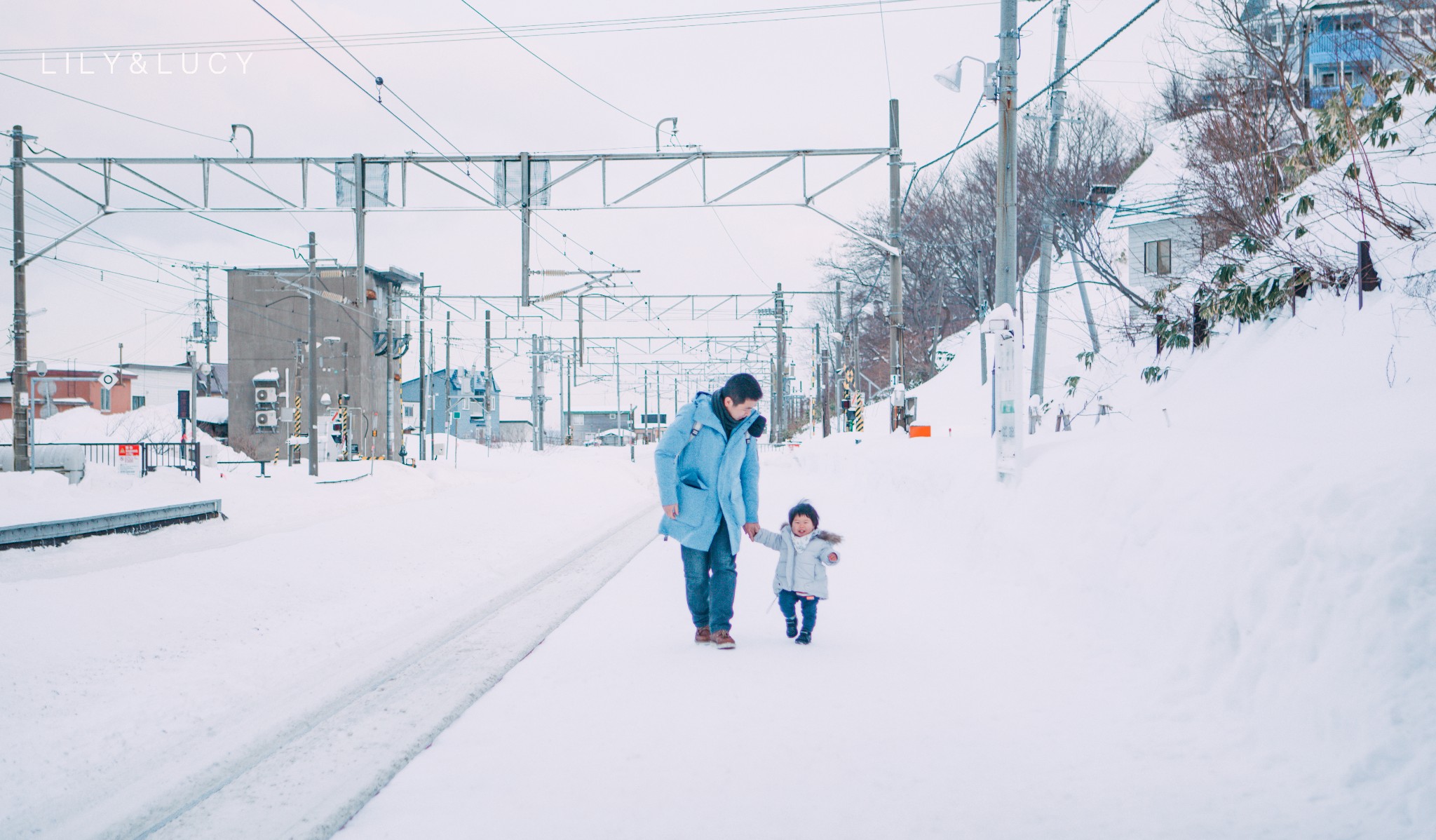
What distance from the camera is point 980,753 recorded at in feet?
13.2

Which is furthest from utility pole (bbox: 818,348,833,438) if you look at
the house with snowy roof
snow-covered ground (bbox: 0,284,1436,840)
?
snow-covered ground (bbox: 0,284,1436,840)

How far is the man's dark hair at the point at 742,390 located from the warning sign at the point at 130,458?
2293 centimetres

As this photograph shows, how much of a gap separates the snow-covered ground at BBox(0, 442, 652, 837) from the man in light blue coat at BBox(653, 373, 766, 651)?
1906mm

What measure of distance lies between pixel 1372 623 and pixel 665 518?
3.84m

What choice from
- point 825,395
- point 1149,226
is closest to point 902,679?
point 1149,226

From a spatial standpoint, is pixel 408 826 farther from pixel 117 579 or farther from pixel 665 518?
pixel 117 579

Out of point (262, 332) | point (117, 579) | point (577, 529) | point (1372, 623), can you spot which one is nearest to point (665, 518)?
point (1372, 623)

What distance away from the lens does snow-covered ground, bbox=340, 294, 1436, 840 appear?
11.1ft

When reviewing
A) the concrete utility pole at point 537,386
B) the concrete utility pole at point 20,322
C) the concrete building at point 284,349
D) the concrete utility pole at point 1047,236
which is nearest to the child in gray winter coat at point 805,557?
the concrete utility pole at point 1047,236

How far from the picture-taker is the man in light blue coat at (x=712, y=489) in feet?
19.7

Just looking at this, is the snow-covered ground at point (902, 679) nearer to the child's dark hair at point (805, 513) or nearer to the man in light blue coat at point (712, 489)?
the man in light blue coat at point (712, 489)

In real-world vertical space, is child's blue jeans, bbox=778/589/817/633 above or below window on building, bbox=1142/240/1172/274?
below

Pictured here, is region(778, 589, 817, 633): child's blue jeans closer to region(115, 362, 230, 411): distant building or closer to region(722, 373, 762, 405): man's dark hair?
region(722, 373, 762, 405): man's dark hair

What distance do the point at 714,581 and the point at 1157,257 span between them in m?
29.7
